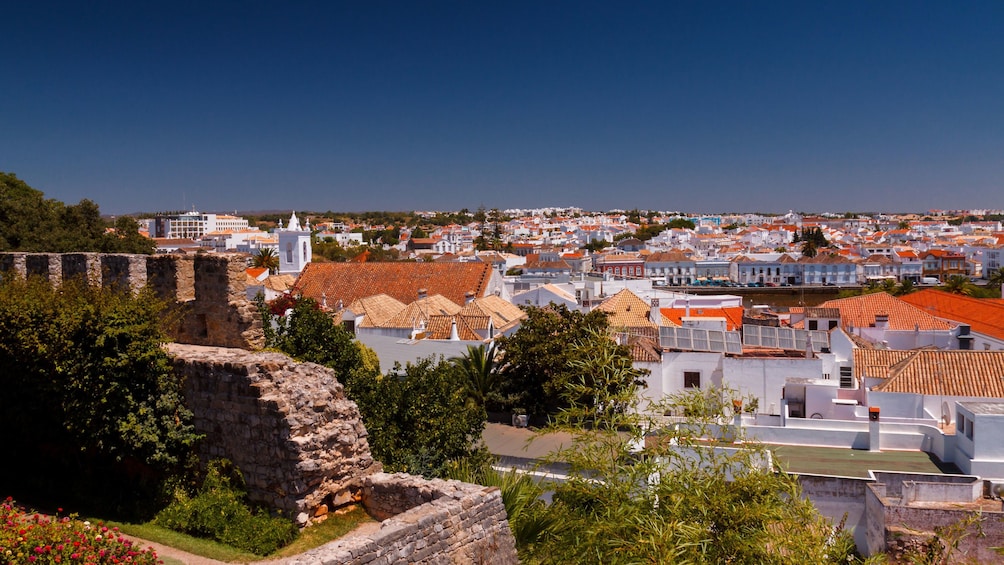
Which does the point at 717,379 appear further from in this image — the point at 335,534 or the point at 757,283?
the point at 757,283

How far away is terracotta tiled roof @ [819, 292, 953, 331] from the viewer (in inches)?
1042

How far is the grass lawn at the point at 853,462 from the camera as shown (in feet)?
44.6

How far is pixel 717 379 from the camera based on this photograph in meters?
17.7

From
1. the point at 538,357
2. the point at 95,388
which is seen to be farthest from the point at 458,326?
the point at 95,388

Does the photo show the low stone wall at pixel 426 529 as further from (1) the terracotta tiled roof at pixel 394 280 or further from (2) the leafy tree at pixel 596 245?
(2) the leafy tree at pixel 596 245

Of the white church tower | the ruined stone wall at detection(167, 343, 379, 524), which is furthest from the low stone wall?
the white church tower

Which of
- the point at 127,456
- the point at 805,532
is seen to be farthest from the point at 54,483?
the point at 805,532

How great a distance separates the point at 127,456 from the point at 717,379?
13.7 metres

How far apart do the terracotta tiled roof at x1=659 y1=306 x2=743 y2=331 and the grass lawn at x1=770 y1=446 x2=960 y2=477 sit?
987 centimetres

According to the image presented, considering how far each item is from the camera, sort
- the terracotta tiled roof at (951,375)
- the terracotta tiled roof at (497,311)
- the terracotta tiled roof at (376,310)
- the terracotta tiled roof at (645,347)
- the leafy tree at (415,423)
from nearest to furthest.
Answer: the leafy tree at (415,423) < the terracotta tiled roof at (951,375) < the terracotta tiled roof at (645,347) < the terracotta tiled roof at (376,310) < the terracotta tiled roof at (497,311)

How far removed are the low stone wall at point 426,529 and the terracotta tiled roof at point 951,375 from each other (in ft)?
42.6

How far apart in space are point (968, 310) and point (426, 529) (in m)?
31.2

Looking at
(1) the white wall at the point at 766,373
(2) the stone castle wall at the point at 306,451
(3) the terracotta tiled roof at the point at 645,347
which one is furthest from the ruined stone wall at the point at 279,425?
(1) the white wall at the point at 766,373

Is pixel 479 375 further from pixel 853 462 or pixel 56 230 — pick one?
pixel 56 230
